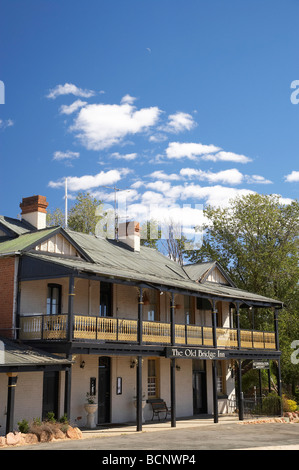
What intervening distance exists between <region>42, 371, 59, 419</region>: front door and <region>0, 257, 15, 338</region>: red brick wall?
221 cm

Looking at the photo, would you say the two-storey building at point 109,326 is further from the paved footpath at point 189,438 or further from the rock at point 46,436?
the rock at point 46,436

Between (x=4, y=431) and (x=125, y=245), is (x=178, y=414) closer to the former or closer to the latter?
(x=125, y=245)

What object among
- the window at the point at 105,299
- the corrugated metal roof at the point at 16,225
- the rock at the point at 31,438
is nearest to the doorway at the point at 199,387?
the window at the point at 105,299

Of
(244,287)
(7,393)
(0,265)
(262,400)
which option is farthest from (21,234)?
(244,287)

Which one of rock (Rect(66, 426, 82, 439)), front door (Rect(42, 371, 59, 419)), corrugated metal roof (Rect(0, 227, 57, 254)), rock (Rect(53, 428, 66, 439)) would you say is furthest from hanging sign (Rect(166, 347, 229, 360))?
rock (Rect(53, 428, 66, 439))

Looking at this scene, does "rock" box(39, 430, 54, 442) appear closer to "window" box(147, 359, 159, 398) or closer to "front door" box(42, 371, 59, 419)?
"front door" box(42, 371, 59, 419)

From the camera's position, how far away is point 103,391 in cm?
2381

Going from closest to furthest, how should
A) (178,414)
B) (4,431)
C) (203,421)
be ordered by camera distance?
(4,431), (203,421), (178,414)

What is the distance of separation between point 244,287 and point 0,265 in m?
24.1

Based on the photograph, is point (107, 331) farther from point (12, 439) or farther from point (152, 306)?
point (12, 439)

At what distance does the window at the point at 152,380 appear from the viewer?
26672 mm

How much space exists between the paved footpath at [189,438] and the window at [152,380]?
1865 mm

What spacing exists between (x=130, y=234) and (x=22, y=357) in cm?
1341

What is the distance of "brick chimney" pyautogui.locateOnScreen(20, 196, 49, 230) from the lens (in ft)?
82.7
